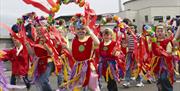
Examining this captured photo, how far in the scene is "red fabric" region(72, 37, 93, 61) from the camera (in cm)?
802

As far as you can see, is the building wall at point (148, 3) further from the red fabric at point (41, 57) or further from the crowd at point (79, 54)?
the red fabric at point (41, 57)

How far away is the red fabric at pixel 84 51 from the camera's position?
802cm

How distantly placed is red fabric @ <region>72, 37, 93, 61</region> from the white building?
35628 millimetres

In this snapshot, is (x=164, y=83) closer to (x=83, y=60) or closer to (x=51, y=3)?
→ (x=83, y=60)

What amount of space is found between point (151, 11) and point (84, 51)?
3756 centimetres

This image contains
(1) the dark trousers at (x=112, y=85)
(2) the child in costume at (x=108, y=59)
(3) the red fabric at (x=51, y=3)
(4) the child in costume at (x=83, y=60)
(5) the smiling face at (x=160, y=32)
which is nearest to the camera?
(4) the child in costume at (x=83, y=60)

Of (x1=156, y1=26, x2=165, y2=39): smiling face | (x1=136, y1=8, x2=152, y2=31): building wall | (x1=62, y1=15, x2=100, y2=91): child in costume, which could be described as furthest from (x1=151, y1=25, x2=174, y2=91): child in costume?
(x1=136, y1=8, x2=152, y2=31): building wall

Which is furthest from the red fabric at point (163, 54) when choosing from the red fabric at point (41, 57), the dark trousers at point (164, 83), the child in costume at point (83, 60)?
the red fabric at point (41, 57)

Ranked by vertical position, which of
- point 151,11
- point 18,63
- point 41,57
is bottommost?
point 151,11

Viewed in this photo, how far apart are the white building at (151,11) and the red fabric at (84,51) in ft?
117

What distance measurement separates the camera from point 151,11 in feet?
148

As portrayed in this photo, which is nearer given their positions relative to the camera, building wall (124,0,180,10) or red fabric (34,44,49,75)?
red fabric (34,44,49,75)

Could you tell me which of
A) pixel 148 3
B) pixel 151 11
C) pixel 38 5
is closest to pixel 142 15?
pixel 151 11

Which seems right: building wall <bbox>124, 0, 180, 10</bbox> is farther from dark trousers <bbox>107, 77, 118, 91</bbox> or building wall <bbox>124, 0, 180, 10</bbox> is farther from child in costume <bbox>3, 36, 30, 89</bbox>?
dark trousers <bbox>107, 77, 118, 91</bbox>
